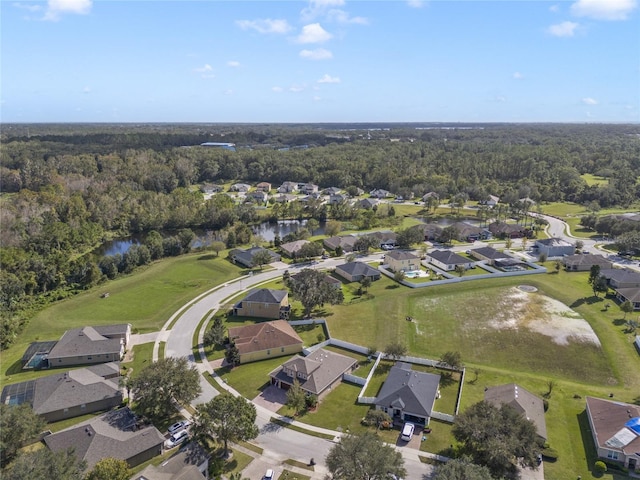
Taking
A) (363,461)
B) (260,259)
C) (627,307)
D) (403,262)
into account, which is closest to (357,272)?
(403,262)

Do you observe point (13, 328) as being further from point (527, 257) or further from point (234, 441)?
point (527, 257)

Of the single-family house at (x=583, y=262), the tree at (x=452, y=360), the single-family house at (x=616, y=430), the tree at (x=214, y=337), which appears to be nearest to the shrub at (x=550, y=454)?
the single-family house at (x=616, y=430)

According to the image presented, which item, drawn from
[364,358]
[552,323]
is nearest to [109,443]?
[364,358]

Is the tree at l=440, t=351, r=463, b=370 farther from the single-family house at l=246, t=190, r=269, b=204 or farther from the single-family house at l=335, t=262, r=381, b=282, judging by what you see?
the single-family house at l=246, t=190, r=269, b=204

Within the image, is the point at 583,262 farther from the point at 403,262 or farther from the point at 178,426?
the point at 178,426

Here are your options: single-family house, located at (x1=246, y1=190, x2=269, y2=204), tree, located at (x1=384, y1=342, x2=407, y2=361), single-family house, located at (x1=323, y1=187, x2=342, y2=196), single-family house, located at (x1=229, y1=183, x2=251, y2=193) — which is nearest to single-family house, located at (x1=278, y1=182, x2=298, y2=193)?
single-family house, located at (x1=229, y1=183, x2=251, y2=193)

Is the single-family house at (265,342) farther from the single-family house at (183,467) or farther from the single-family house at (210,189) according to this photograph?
the single-family house at (210,189)
